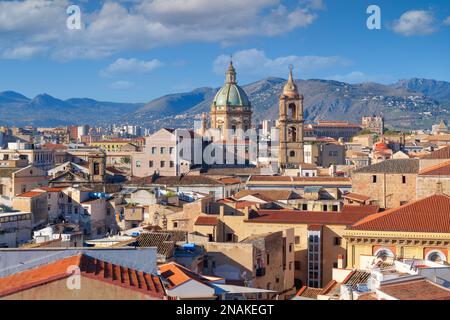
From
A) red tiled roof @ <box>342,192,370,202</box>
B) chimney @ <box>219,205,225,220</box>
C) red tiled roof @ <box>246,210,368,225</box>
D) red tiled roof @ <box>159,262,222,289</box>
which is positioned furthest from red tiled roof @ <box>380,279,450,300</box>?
red tiled roof @ <box>342,192,370,202</box>

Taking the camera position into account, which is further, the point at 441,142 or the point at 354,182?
the point at 441,142

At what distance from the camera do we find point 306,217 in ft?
131

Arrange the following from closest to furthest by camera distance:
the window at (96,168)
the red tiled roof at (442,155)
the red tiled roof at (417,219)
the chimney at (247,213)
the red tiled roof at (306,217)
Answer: the red tiled roof at (417,219), the red tiled roof at (306,217), the chimney at (247,213), the red tiled roof at (442,155), the window at (96,168)

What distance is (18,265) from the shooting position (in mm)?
20859

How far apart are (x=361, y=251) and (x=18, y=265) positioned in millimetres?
15859

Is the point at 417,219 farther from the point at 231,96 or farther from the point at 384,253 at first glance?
the point at 231,96

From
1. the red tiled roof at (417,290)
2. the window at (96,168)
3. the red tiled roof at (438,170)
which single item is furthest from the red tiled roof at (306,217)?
the window at (96,168)

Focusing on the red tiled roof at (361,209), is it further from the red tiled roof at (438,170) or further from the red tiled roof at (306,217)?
the red tiled roof at (438,170)

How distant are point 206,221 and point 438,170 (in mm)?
12870

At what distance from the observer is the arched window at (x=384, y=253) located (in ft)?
106

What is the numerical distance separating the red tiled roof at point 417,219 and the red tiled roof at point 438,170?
8.47 metres

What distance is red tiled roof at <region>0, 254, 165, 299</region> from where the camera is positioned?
709 inches
